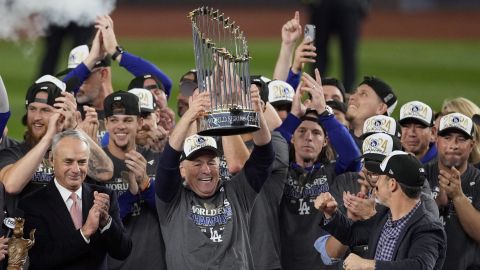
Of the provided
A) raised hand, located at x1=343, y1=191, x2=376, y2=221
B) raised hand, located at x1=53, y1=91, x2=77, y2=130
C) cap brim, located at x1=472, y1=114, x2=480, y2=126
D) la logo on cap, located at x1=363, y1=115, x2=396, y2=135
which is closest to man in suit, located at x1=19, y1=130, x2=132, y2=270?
raised hand, located at x1=53, y1=91, x2=77, y2=130

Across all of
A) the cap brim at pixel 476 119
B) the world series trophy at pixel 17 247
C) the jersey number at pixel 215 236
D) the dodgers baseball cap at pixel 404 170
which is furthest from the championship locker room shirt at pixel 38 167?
the cap brim at pixel 476 119

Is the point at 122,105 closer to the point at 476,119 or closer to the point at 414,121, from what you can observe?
the point at 414,121

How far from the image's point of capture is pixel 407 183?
625 cm

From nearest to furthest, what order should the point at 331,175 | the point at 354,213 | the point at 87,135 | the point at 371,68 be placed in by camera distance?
1. the point at 354,213
2. the point at 87,135
3. the point at 331,175
4. the point at 371,68

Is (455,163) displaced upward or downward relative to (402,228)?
upward

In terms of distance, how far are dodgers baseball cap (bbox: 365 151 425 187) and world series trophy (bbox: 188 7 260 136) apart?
81 cm

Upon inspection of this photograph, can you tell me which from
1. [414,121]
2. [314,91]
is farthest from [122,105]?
[414,121]

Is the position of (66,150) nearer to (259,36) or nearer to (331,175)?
(331,175)

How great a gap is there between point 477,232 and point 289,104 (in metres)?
1.79

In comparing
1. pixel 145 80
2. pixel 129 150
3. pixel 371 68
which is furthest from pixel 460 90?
pixel 129 150

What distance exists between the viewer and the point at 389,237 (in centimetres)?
630

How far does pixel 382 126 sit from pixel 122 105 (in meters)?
1.90

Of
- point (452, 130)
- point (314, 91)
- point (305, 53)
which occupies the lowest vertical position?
point (452, 130)

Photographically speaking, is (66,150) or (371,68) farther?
(371,68)
